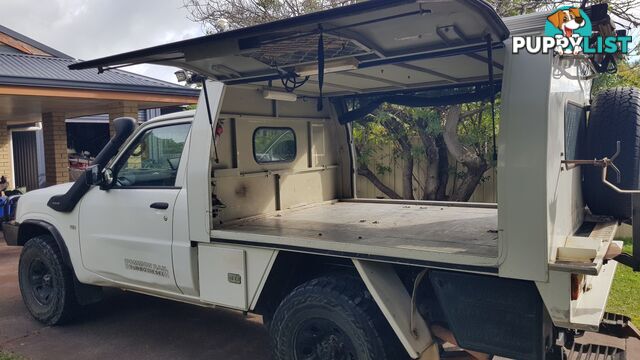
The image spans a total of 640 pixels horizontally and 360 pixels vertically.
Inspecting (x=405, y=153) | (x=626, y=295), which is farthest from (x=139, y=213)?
(x=405, y=153)

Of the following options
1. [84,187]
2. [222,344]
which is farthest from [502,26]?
[84,187]

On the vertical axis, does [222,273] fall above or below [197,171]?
below

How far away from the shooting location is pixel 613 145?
3.64m

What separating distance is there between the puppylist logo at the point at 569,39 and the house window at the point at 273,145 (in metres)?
2.65

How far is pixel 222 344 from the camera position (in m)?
4.93

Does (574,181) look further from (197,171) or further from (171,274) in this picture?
(171,274)

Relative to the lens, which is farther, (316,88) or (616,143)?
(316,88)

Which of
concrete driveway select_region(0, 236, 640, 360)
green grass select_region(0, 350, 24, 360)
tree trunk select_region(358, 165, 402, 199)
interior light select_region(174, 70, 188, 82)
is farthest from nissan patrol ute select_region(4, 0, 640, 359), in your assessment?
tree trunk select_region(358, 165, 402, 199)

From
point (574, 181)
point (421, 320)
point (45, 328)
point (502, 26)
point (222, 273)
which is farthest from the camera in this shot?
point (45, 328)

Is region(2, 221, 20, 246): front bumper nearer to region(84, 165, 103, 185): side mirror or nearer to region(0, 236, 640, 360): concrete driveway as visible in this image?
region(0, 236, 640, 360): concrete driveway

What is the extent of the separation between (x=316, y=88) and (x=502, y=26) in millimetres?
2670

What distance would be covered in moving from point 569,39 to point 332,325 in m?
2.34

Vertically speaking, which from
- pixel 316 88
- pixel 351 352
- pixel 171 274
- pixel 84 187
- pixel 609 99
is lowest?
pixel 351 352

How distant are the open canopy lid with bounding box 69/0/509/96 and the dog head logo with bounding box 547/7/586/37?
403mm
